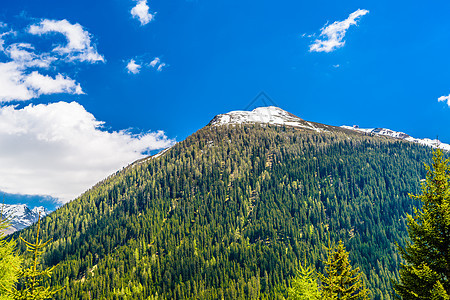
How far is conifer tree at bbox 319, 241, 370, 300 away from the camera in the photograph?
25.2 m

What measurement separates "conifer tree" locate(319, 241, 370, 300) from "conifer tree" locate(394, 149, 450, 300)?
6.29m

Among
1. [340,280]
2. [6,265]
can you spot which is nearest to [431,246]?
[340,280]

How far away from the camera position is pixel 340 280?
85.4 ft

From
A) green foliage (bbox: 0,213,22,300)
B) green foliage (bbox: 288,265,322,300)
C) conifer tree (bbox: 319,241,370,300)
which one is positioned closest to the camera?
green foliage (bbox: 0,213,22,300)

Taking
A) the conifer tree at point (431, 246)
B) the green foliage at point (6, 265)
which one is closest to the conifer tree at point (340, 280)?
the conifer tree at point (431, 246)

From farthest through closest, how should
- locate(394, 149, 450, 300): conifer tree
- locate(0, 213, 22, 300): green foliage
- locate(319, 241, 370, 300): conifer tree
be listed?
1. locate(319, 241, 370, 300): conifer tree
2. locate(0, 213, 22, 300): green foliage
3. locate(394, 149, 450, 300): conifer tree

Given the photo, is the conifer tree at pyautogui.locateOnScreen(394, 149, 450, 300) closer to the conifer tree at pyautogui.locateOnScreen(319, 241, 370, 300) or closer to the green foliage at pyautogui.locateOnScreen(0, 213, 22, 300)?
the conifer tree at pyautogui.locateOnScreen(319, 241, 370, 300)

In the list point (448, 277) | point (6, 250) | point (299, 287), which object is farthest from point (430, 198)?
point (6, 250)

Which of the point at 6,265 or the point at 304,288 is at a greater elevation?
the point at 6,265

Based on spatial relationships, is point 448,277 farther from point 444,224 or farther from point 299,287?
point 299,287

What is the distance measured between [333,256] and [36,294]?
73.8 feet

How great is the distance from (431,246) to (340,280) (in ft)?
30.4

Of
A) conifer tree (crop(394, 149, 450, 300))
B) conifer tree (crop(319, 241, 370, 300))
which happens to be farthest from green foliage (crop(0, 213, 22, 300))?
conifer tree (crop(394, 149, 450, 300))

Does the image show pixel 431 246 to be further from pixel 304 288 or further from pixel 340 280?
pixel 304 288
